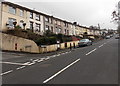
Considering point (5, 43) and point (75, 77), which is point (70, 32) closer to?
point (5, 43)

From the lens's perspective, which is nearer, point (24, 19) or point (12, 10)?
point (12, 10)

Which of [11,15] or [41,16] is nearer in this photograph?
[11,15]

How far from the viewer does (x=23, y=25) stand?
3972 cm

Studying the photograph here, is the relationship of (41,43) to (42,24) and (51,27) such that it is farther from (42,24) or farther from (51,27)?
(51,27)

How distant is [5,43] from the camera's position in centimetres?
2877

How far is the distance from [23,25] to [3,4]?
6260mm

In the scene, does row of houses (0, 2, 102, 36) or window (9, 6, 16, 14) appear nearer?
row of houses (0, 2, 102, 36)

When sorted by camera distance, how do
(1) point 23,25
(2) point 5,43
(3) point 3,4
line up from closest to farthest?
(2) point 5,43 → (3) point 3,4 → (1) point 23,25

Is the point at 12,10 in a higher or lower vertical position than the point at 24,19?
higher

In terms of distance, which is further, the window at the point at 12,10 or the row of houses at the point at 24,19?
the window at the point at 12,10

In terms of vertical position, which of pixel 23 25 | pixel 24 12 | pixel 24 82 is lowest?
pixel 24 82

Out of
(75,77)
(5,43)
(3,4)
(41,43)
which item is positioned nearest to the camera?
(75,77)

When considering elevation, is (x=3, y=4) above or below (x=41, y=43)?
above

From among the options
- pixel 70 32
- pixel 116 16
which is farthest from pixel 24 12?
pixel 70 32
